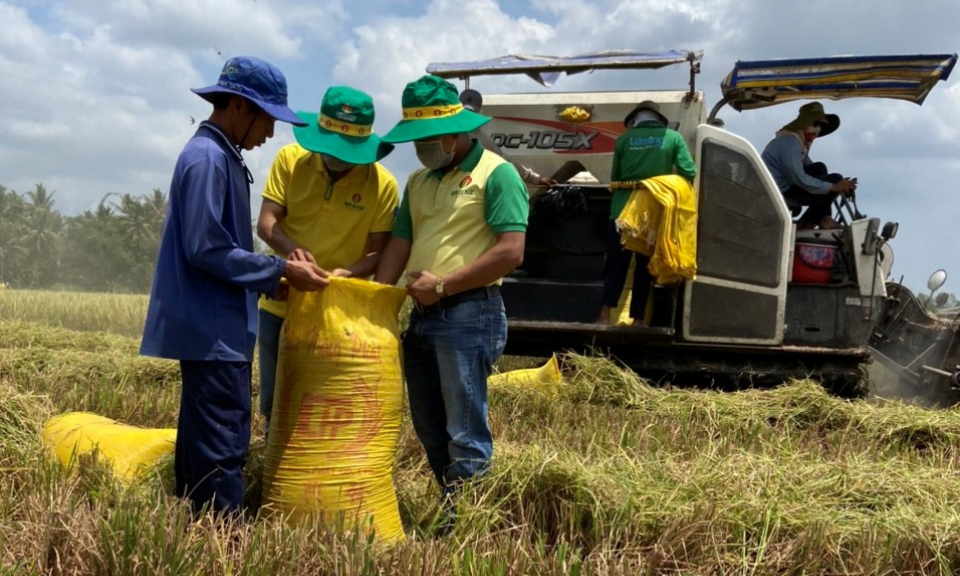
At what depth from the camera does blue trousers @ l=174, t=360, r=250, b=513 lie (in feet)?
10.4

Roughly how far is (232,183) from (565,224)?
4679mm

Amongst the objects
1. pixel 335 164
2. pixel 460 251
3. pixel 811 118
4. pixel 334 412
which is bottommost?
pixel 334 412

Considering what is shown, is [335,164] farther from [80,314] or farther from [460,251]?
[80,314]

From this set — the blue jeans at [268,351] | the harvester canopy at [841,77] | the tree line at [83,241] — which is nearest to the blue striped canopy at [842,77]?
the harvester canopy at [841,77]

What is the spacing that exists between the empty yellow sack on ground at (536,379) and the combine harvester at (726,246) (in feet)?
1.23

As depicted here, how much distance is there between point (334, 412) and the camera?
331 cm

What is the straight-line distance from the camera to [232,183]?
10.7 ft

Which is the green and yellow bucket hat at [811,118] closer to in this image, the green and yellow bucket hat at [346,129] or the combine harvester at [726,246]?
the combine harvester at [726,246]

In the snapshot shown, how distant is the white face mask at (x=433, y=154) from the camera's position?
3.39m

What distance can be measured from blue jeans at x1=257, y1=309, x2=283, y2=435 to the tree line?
48.3 m

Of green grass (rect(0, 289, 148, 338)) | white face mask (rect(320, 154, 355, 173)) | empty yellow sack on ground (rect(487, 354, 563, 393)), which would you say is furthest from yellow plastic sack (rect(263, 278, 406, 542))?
green grass (rect(0, 289, 148, 338))

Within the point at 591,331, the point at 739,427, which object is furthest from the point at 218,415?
the point at 591,331

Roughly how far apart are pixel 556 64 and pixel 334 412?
4409mm

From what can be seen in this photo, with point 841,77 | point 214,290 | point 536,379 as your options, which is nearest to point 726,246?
point 841,77
